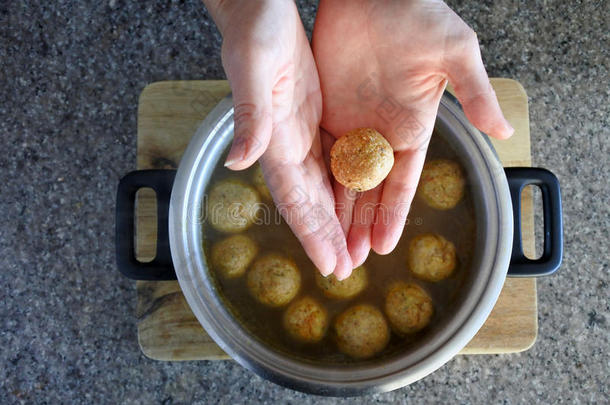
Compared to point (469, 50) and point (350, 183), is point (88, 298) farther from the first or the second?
point (469, 50)

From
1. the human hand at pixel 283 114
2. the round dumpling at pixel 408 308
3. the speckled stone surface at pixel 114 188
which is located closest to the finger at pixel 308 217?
the human hand at pixel 283 114

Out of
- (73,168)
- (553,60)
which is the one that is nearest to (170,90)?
(73,168)

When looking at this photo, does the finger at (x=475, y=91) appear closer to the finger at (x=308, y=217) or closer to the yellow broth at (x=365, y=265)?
the yellow broth at (x=365, y=265)

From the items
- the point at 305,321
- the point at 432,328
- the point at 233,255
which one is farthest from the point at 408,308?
the point at 233,255

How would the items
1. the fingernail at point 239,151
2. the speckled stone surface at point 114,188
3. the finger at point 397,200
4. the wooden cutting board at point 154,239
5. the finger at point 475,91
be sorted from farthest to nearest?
1. the speckled stone surface at point 114,188
2. the wooden cutting board at point 154,239
3. the finger at point 397,200
4. the finger at point 475,91
5. the fingernail at point 239,151

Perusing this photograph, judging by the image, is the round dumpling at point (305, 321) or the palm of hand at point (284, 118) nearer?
the palm of hand at point (284, 118)

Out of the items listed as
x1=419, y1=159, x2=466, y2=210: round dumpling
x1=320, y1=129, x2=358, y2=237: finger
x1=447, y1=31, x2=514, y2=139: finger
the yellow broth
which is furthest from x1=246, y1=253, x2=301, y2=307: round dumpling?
x1=447, y1=31, x2=514, y2=139: finger
